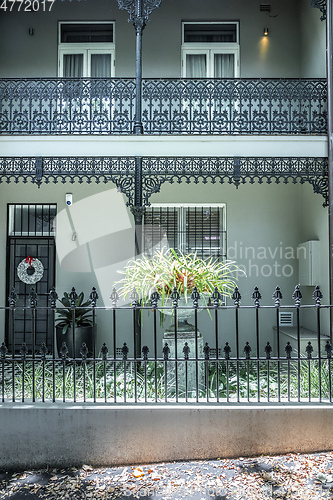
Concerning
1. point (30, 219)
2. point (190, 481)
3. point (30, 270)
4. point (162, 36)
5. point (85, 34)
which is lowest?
point (190, 481)

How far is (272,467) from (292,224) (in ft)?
17.9

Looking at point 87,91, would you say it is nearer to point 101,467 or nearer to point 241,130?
point 241,130

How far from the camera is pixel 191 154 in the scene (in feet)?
21.1

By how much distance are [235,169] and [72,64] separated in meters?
4.20

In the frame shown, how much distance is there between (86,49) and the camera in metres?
8.27

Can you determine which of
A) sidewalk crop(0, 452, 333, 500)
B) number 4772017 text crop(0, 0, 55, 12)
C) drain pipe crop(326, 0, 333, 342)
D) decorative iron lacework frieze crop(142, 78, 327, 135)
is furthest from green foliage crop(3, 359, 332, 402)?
number 4772017 text crop(0, 0, 55, 12)

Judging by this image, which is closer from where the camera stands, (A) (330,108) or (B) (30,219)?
(A) (330,108)

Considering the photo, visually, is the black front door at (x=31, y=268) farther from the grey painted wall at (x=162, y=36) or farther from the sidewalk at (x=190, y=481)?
the sidewalk at (x=190, y=481)

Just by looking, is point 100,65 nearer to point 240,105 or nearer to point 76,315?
point 240,105

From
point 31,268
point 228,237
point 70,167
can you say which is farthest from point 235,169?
point 31,268

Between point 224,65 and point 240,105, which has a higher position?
point 224,65

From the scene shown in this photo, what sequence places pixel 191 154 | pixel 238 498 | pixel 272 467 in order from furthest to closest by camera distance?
pixel 191 154 < pixel 272 467 < pixel 238 498

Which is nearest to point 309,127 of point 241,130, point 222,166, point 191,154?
point 241,130

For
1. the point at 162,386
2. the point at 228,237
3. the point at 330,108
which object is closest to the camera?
the point at 162,386
